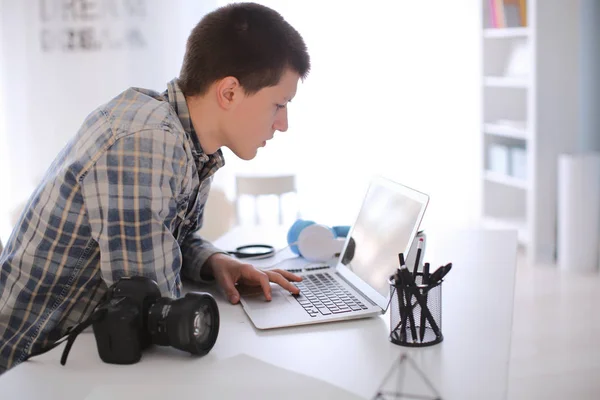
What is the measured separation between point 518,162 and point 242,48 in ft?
10.4

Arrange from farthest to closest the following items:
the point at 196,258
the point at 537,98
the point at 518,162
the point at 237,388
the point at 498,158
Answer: the point at 498,158 → the point at 518,162 → the point at 537,98 → the point at 196,258 → the point at 237,388

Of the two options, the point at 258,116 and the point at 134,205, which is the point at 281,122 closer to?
the point at 258,116

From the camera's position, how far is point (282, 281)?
64.6 inches

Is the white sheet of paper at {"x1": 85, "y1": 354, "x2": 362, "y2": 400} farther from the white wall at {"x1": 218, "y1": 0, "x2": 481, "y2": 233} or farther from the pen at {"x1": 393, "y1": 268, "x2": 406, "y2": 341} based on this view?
the white wall at {"x1": 218, "y1": 0, "x2": 481, "y2": 233}

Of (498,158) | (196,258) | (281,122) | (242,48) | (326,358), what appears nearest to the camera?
(326,358)

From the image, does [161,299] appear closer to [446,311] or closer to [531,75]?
[446,311]

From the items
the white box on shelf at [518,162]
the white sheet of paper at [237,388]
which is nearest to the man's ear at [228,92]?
the white sheet of paper at [237,388]

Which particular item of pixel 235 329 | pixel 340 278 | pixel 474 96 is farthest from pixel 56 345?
pixel 474 96

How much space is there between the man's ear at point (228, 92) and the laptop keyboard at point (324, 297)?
0.41 meters

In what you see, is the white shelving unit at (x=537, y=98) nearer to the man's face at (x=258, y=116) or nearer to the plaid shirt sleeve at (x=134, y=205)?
the man's face at (x=258, y=116)

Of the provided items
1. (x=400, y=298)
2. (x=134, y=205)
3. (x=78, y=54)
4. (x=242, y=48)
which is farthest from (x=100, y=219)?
(x=78, y=54)

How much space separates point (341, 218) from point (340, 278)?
2985 mm

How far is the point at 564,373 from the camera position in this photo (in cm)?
278

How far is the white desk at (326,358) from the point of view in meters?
1.17
